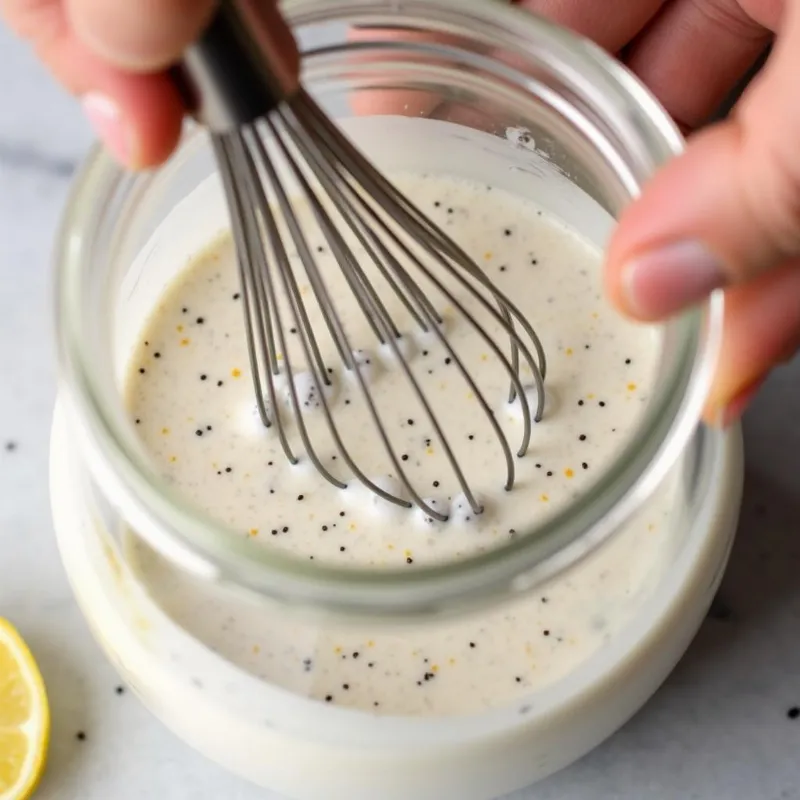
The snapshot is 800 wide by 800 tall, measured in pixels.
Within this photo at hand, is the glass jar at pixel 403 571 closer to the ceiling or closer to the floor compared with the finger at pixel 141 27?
closer to the floor

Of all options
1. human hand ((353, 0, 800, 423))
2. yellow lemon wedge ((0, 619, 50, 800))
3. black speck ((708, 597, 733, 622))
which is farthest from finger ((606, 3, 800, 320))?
yellow lemon wedge ((0, 619, 50, 800))

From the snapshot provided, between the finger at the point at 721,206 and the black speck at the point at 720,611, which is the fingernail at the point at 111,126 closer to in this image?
the finger at the point at 721,206

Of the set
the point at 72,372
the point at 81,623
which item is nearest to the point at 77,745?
the point at 81,623

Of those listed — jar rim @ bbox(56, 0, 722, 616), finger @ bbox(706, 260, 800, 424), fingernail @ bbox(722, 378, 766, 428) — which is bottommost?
fingernail @ bbox(722, 378, 766, 428)

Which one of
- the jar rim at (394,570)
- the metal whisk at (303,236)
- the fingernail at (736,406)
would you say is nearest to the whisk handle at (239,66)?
the metal whisk at (303,236)

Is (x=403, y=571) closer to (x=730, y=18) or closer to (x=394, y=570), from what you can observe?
(x=394, y=570)

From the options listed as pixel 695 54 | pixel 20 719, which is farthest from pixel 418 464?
pixel 695 54

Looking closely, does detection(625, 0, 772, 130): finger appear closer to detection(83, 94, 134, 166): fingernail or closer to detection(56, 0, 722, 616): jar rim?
detection(56, 0, 722, 616): jar rim
